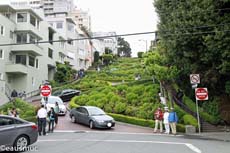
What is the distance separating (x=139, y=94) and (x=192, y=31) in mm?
15692

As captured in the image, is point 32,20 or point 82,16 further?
point 82,16

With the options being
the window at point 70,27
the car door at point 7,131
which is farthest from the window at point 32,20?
the car door at point 7,131

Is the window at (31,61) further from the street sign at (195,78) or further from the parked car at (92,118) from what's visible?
the street sign at (195,78)

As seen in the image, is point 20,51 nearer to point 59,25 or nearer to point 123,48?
point 59,25

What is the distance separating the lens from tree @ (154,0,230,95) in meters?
19.3

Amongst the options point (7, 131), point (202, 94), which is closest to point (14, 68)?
point (202, 94)

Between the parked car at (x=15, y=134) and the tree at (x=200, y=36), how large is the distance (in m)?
9.25

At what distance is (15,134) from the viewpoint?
13219mm

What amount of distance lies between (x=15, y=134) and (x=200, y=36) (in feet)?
40.0

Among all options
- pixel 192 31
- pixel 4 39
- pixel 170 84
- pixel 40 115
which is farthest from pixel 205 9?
pixel 4 39

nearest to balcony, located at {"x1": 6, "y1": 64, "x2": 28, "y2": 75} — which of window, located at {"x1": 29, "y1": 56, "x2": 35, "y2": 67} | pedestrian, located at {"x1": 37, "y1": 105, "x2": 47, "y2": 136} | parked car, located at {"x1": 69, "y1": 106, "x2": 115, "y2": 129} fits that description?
window, located at {"x1": 29, "y1": 56, "x2": 35, "y2": 67}

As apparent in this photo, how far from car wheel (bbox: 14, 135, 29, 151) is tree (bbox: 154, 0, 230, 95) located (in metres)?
9.57

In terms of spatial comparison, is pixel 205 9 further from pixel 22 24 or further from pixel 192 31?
pixel 22 24

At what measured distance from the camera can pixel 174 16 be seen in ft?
73.4
